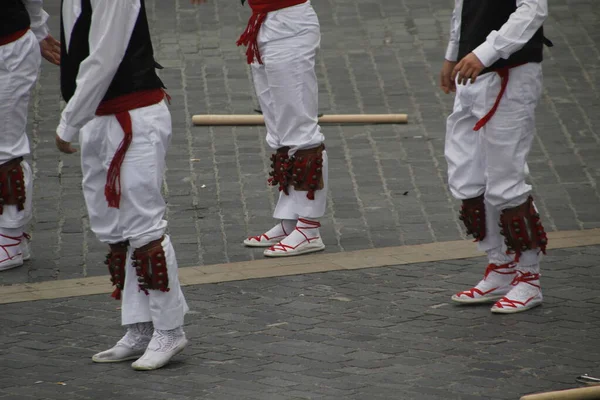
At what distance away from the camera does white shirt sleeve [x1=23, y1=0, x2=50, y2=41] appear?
7496 millimetres

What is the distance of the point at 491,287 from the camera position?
684 centimetres

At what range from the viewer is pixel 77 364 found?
5.96 meters

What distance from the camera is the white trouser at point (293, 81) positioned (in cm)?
763

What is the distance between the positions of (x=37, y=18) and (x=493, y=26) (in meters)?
2.82

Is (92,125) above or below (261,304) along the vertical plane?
above

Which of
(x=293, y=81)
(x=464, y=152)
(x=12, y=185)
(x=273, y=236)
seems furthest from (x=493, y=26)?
Result: (x=12, y=185)

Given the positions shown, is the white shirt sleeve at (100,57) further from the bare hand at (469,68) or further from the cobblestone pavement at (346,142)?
the cobblestone pavement at (346,142)

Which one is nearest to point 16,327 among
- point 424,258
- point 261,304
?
point 261,304

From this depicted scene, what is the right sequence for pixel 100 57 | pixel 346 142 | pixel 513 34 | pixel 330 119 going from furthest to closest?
pixel 330 119, pixel 346 142, pixel 513 34, pixel 100 57

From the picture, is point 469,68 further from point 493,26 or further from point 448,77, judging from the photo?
point 448,77

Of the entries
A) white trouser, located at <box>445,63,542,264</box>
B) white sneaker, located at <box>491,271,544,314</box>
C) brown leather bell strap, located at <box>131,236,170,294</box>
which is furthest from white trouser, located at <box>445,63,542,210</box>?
brown leather bell strap, located at <box>131,236,170,294</box>

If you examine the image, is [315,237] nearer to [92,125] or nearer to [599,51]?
[92,125]

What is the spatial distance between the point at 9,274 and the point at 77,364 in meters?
1.73

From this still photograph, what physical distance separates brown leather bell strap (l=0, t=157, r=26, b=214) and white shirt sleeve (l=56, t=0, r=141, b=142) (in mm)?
2063
